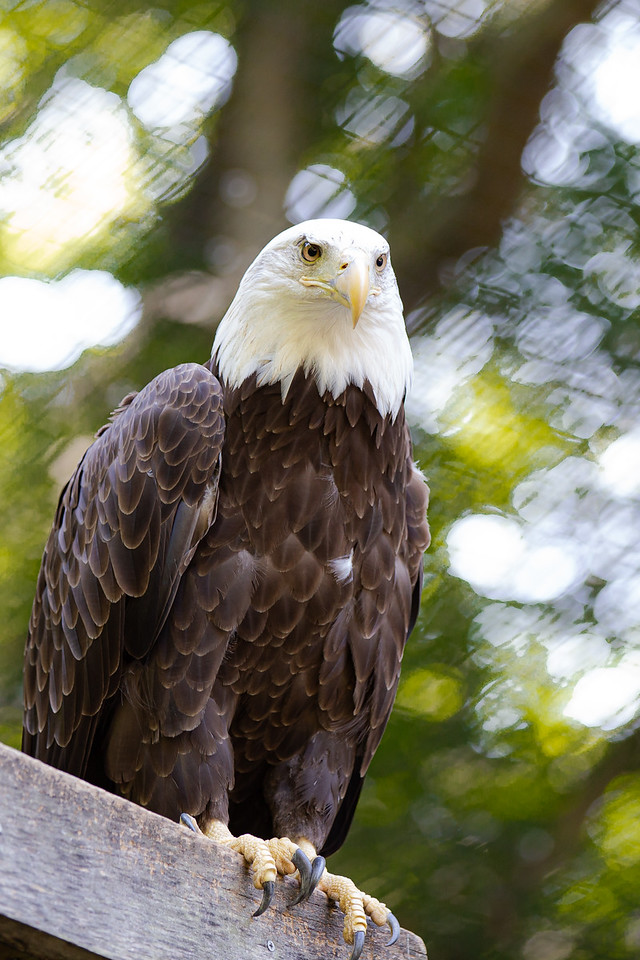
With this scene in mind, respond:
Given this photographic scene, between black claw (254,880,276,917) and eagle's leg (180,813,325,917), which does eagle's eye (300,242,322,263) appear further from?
black claw (254,880,276,917)

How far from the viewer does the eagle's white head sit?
324cm

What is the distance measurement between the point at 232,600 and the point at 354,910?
848 millimetres

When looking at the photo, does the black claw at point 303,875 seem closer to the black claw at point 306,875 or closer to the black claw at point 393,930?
the black claw at point 306,875

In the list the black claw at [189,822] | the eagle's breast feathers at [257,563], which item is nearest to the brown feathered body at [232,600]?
the eagle's breast feathers at [257,563]

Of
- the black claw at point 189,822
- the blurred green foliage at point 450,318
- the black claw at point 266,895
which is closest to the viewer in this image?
the black claw at point 266,895

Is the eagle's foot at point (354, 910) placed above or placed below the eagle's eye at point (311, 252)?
below

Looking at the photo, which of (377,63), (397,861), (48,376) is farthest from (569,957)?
(377,63)

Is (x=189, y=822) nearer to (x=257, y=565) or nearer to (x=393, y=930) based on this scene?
(x=393, y=930)

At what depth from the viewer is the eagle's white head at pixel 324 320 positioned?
128 inches

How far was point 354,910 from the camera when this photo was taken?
2674 millimetres

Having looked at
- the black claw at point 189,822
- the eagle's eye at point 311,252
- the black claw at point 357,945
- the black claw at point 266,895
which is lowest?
the black claw at point 189,822

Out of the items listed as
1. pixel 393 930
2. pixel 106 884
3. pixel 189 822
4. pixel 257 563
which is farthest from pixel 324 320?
pixel 106 884

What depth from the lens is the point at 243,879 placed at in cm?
241

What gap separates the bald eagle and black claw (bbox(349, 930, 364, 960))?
0.56 m
